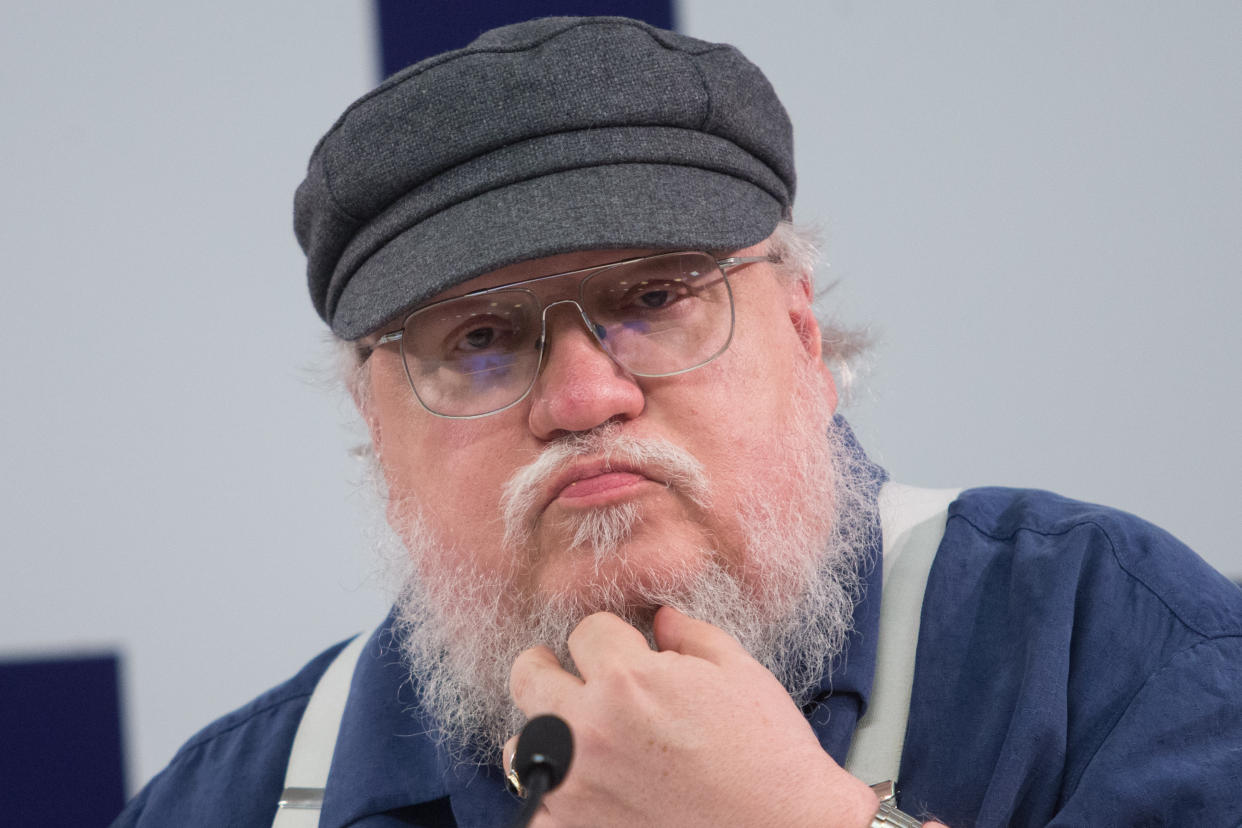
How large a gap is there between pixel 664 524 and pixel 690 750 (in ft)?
0.90

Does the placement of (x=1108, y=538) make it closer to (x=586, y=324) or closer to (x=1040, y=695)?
(x=1040, y=695)

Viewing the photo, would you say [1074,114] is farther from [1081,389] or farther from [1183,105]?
[1081,389]

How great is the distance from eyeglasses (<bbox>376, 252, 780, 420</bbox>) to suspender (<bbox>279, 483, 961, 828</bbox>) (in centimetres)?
35

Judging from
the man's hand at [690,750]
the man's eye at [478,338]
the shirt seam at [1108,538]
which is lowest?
the man's hand at [690,750]

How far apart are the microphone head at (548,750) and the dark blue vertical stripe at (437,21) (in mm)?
1686

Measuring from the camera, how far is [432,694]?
1342 mm

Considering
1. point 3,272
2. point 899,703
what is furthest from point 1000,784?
point 3,272

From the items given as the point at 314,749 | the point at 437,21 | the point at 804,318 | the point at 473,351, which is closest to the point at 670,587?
the point at 473,351

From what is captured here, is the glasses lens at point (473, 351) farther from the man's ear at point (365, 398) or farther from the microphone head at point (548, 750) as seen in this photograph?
the microphone head at point (548, 750)

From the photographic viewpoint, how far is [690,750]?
2.87ft

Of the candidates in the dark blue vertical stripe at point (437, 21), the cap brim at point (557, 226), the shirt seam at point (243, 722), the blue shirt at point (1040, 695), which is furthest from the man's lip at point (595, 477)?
the dark blue vertical stripe at point (437, 21)

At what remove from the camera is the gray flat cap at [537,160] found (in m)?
1.08

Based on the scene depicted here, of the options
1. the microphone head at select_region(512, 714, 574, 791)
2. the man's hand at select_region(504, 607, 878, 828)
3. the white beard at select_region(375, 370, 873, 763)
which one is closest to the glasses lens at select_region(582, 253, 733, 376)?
the white beard at select_region(375, 370, 873, 763)

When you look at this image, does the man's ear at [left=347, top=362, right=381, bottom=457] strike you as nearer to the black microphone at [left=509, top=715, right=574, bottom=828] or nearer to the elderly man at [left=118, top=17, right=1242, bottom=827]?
the elderly man at [left=118, top=17, right=1242, bottom=827]
